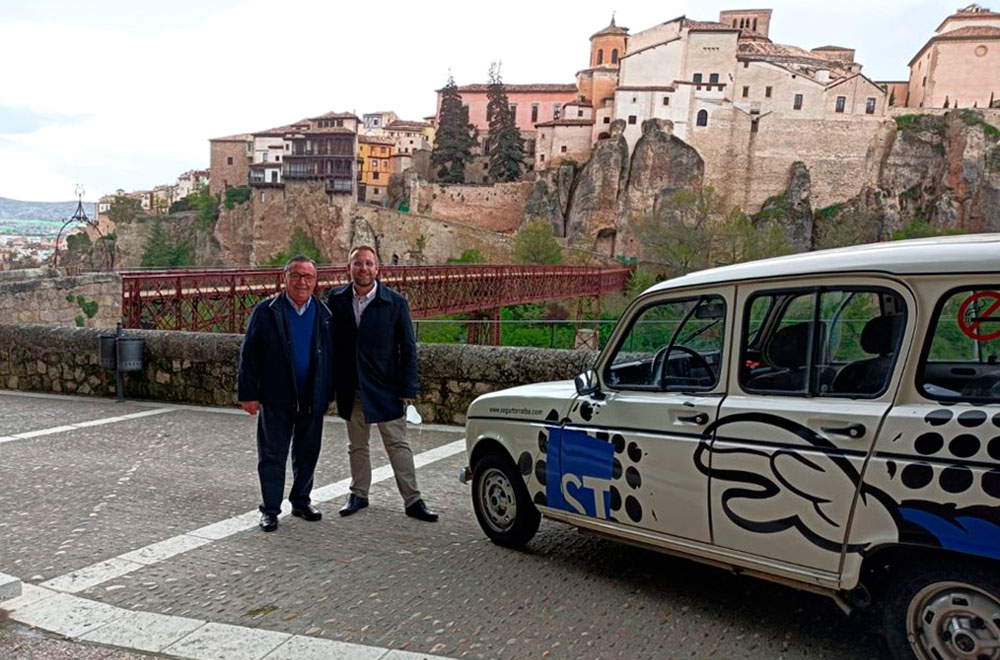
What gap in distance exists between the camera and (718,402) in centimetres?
338

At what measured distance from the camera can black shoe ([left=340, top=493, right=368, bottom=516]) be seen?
519cm

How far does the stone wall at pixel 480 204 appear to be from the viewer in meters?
75.8

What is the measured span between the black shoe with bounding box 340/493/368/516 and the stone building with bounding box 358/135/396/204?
82501 millimetres

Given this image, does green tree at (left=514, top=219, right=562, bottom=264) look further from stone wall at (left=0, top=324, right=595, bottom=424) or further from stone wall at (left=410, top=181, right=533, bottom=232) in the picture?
stone wall at (left=0, top=324, right=595, bottom=424)

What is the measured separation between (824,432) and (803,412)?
0.12 meters

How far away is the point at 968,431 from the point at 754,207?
74840mm

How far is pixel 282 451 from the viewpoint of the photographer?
5004mm

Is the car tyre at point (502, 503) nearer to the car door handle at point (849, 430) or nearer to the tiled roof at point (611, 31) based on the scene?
the car door handle at point (849, 430)

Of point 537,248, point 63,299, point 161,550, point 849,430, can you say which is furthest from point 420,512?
point 537,248

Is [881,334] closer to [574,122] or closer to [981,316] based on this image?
[981,316]

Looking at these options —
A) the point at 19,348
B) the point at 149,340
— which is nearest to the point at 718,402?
the point at 149,340

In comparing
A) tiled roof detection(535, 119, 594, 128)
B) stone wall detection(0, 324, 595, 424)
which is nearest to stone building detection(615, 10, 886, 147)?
tiled roof detection(535, 119, 594, 128)

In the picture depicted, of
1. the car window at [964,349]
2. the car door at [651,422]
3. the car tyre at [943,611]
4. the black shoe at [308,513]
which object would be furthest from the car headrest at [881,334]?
the black shoe at [308,513]

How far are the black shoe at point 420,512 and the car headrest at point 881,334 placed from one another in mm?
3045
